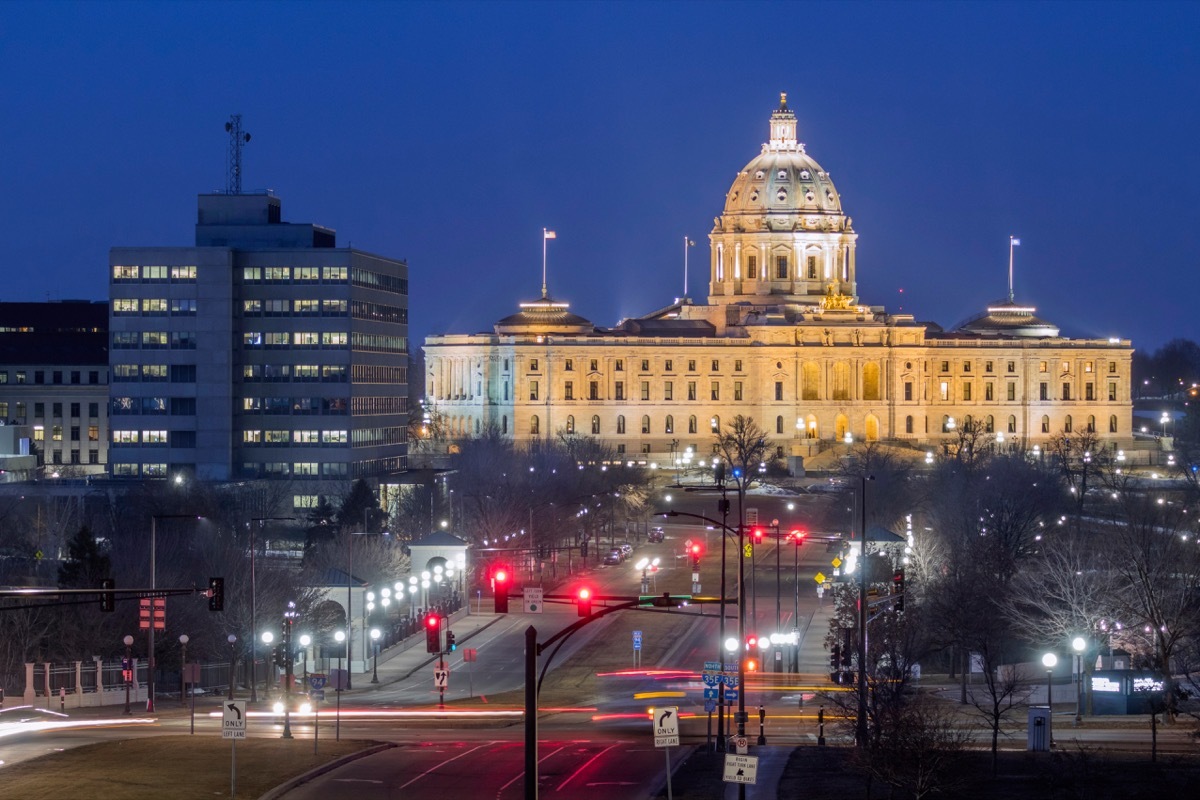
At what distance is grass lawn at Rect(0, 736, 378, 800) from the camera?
4706cm

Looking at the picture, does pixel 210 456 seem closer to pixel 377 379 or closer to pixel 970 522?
pixel 377 379

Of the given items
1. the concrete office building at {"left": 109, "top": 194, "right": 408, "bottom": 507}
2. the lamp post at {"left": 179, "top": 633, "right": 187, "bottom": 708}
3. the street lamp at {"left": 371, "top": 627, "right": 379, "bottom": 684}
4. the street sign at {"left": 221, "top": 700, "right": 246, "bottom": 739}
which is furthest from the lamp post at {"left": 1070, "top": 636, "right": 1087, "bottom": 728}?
the concrete office building at {"left": 109, "top": 194, "right": 408, "bottom": 507}

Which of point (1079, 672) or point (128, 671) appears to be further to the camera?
point (128, 671)

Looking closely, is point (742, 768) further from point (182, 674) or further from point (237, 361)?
point (237, 361)

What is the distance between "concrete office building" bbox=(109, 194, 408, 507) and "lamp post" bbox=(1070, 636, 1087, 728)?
69480mm

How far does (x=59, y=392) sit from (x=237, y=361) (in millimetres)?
42250

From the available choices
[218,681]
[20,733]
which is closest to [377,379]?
[218,681]

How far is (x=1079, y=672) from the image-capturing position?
68.0 meters

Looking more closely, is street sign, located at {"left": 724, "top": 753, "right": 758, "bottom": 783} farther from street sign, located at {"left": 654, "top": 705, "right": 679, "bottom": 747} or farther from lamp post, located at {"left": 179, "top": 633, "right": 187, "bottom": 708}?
lamp post, located at {"left": 179, "top": 633, "right": 187, "bottom": 708}

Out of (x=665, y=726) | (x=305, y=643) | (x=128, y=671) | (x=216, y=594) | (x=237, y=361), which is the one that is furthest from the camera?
(x=237, y=361)

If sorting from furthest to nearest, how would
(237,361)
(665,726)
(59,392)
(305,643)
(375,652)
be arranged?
(59,392), (237,361), (375,652), (305,643), (665,726)

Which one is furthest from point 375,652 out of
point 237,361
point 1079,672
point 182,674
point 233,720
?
point 237,361

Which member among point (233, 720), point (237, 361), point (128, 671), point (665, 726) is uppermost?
point (237, 361)

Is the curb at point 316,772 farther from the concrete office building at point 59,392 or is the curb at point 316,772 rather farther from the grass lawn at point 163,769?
the concrete office building at point 59,392
